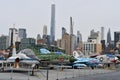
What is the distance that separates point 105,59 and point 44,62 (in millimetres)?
40871

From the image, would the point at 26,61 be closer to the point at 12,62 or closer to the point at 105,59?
the point at 12,62

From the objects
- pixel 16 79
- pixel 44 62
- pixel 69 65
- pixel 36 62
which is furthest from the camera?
pixel 69 65

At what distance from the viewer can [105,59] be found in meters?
109

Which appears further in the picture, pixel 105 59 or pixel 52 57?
pixel 105 59

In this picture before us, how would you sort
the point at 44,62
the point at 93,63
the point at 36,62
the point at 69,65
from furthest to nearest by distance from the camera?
1. the point at 93,63
2. the point at 69,65
3. the point at 44,62
4. the point at 36,62

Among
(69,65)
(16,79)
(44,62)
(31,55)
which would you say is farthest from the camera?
(69,65)

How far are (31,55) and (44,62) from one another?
980 centimetres

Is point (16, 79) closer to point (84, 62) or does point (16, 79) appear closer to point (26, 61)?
point (26, 61)

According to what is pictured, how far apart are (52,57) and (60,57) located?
5.39 feet

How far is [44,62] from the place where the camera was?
71.7m

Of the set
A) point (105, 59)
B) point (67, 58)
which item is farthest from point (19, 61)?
point (105, 59)

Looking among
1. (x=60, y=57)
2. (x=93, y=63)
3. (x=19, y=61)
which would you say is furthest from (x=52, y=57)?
(x=93, y=63)

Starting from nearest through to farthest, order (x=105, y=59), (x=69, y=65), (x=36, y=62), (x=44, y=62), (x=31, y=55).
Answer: (x=36, y=62) → (x=31, y=55) → (x=44, y=62) → (x=69, y=65) → (x=105, y=59)

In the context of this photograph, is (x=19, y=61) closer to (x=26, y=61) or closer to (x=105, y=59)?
(x=26, y=61)
